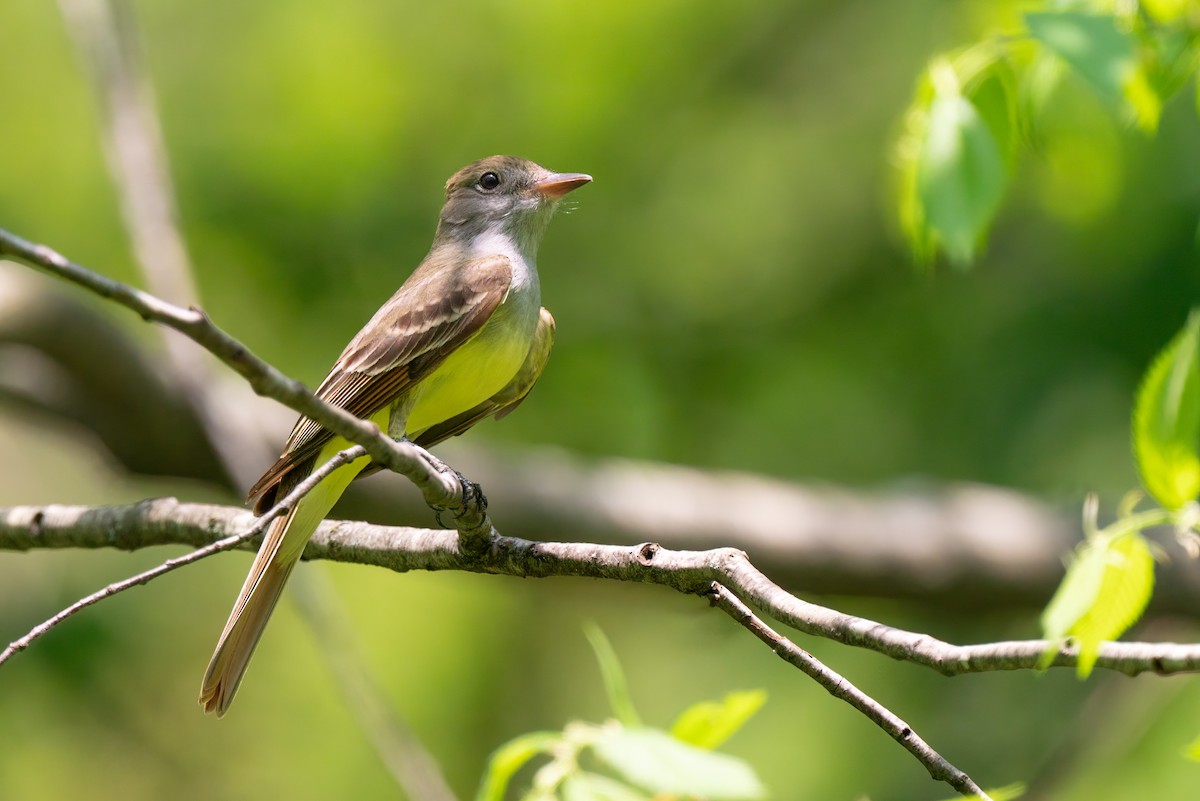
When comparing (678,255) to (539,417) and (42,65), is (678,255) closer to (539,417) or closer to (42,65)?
(539,417)

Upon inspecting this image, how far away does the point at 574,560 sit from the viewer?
319 cm

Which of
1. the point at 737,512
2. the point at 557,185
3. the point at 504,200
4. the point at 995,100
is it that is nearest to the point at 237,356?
the point at 995,100

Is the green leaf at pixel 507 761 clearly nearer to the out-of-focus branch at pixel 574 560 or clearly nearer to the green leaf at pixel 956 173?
the out-of-focus branch at pixel 574 560

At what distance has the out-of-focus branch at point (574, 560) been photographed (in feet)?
7.88

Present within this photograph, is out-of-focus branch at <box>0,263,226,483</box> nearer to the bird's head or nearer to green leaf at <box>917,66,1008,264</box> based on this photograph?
the bird's head

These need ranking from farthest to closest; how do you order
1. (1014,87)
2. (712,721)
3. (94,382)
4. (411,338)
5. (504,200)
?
(94,382) < (504,200) < (411,338) < (1014,87) < (712,721)

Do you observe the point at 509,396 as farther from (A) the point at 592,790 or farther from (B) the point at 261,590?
(A) the point at 592,790

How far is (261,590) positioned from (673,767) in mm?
2512

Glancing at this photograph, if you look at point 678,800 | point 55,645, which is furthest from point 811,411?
point 678,800

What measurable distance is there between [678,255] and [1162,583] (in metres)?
4.02

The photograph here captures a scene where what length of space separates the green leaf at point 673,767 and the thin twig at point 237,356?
77cm

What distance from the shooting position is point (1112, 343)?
805 cm

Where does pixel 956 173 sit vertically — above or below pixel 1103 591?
above

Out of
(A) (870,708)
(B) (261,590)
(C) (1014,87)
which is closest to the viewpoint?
(A) (870,708)
